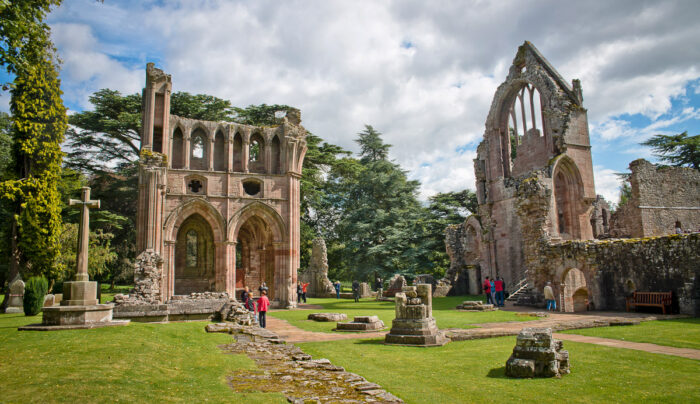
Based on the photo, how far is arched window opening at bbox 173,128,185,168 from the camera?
81.1 ft

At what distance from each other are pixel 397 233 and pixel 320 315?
67.6 ft

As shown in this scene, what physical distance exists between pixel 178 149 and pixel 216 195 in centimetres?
373

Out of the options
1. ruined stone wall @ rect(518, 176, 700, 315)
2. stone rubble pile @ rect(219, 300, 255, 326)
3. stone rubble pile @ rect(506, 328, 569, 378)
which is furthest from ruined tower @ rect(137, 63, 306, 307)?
stone rubble pile @ rect(506, 328, 569, 378)

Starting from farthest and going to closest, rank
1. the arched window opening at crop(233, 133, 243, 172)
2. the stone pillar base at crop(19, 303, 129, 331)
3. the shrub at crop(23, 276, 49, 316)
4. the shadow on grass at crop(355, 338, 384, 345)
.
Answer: the arched window opening at crop(233, 133, 243, 172), the shrub at crop(23, 276, 49, 316), the shadow on grass at crop(355, 338, 384, 345), the stone pillar base at crop(19, 303, 129, 331)

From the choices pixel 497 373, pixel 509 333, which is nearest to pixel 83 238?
pixel 497 373

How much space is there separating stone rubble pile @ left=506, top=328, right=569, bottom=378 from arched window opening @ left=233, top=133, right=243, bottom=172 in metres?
21.3

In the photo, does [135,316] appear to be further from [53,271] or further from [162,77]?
[162,77]

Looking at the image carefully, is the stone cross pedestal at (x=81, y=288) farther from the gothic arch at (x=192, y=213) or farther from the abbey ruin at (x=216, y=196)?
the gothic arch at (x=192, y=213)

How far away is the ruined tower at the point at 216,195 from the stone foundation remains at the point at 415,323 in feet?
45.1

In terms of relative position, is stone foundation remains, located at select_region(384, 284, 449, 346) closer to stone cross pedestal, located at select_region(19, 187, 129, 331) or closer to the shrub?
stone cross pedestal, located at select_region(19, 187, 129, 331)

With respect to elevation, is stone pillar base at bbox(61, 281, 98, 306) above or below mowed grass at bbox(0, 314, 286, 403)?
above

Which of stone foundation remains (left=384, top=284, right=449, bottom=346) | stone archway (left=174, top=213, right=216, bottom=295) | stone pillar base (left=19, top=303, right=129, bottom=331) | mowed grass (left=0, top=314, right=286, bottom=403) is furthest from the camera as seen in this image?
stone archway (left=174, top=213, right=216, bottom=295)

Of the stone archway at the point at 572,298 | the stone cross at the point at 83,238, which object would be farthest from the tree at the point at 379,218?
the stone cross at the point at 83,238

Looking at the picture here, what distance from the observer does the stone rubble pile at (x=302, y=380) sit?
5445 mm
